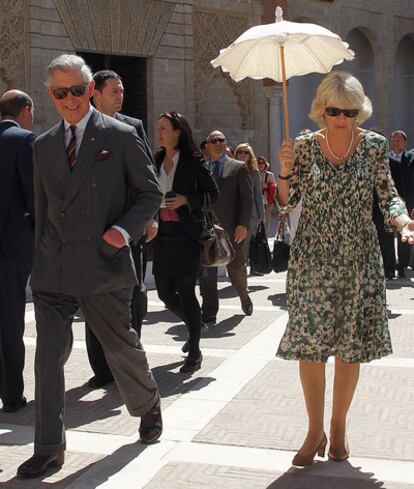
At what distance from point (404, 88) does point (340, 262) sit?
25256mm

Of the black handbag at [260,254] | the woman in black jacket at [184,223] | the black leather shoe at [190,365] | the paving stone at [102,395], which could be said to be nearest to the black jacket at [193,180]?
the woman in black jacket at [184,223]

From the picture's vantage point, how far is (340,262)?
4.17 m

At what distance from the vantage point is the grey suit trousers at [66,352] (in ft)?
13.8

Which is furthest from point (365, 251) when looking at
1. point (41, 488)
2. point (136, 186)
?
point (41, 488)

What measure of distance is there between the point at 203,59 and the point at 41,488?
15126 millimetres

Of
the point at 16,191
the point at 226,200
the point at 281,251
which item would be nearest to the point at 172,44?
the point at 281,251

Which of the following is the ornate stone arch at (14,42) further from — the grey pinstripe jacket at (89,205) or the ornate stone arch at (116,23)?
the grey pinstripe jacket at (89,205)

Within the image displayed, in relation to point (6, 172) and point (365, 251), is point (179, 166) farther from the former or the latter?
point (365, 251)

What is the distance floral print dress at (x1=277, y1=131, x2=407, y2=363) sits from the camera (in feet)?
13.7

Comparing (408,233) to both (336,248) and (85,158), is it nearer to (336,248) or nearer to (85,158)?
(336,248)

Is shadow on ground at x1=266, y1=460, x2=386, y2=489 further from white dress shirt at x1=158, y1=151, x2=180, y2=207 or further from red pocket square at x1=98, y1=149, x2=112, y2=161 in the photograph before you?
white dress shirt at x1=158, y1=151, x2=180, y2=207

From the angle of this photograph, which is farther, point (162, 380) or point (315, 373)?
point (162, 380)

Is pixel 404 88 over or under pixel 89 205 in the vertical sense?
over

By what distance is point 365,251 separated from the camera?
4199 mm
